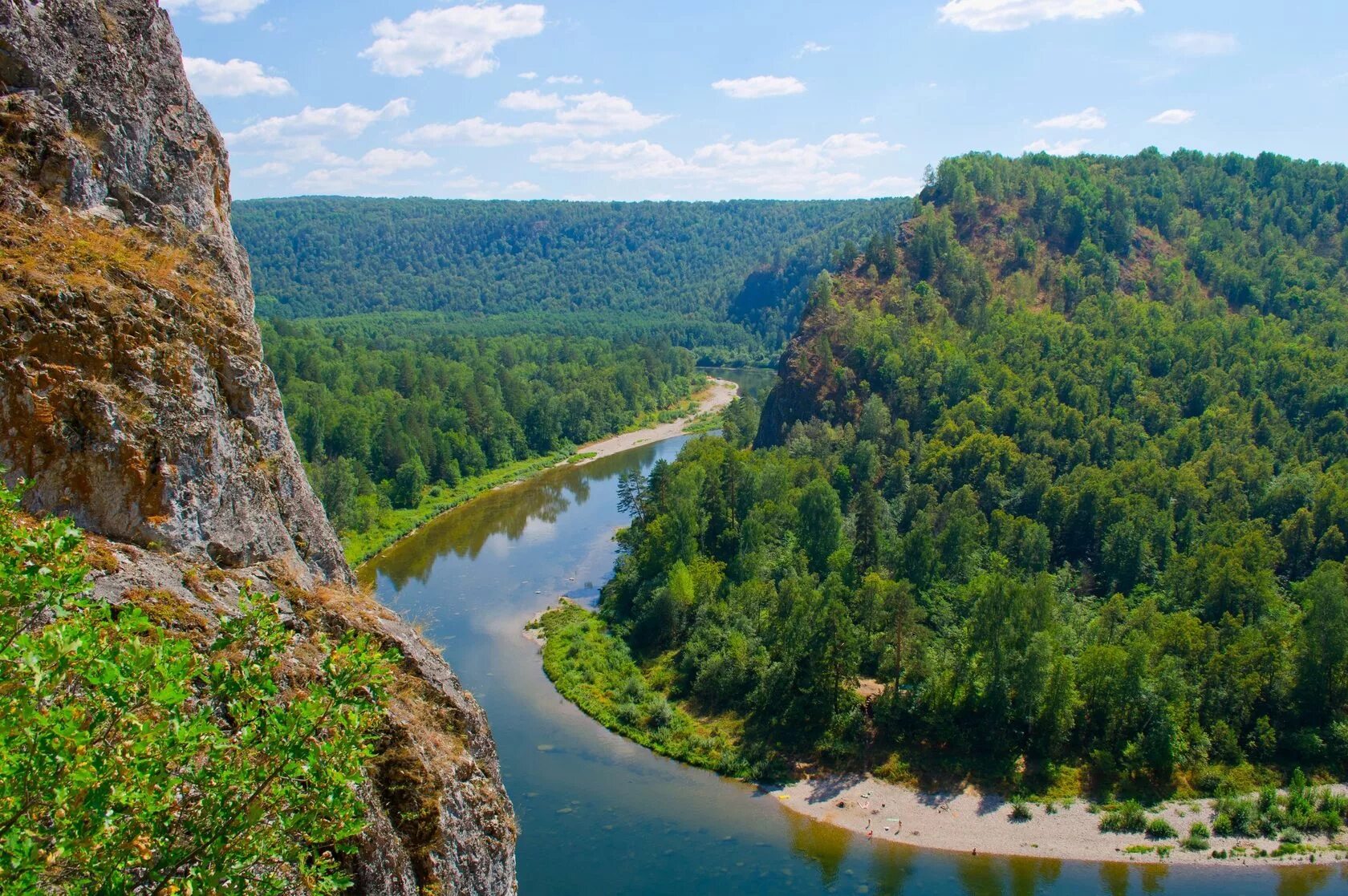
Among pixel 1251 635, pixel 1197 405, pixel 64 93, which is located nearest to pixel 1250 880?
pixel 1251 635

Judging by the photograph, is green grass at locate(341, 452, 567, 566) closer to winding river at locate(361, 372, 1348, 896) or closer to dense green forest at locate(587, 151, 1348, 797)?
dense green forest at locate(587, 151, 1348, 797)

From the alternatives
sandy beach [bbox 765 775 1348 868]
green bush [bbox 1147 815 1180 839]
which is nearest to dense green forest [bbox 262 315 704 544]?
sandy beach [bbox 765 775 1348 868]

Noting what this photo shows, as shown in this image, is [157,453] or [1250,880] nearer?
[157,453]

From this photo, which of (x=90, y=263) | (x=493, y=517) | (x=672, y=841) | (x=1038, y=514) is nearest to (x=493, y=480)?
(x=493, y=517)

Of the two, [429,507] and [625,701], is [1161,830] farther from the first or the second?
[429,507]

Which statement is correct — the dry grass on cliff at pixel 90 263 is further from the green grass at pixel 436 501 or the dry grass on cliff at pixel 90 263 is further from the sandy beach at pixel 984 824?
the green grass at pixel 436 501

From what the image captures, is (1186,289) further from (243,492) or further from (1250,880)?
(243,492)
